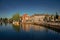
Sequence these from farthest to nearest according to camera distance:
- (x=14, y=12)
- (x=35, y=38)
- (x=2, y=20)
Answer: (x=2, y=20) < (x=14, y=12) < (x=35, y=38)

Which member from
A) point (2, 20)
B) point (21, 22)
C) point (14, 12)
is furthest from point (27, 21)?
point (2, 20)

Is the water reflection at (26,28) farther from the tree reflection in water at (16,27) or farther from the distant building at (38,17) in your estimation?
the distant building at (38,17)

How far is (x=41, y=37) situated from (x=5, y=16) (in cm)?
194

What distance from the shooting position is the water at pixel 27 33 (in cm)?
590

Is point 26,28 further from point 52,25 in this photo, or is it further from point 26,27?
point 52,25

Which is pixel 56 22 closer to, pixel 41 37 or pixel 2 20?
pixel 41 37

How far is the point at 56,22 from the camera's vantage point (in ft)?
20.9

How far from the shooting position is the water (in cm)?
590

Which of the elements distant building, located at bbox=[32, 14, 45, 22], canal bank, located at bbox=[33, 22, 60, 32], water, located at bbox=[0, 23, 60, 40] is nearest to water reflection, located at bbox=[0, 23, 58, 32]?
water, located at bbox=[0, 23, 60, 40]

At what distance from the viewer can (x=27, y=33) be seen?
6.17 meters

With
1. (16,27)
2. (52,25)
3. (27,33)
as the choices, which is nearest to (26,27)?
(27,33)

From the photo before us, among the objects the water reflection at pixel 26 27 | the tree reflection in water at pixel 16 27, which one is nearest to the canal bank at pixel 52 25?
the water reflection at pixel 26 27

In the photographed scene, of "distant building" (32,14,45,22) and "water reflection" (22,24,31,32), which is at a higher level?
"distant building" (32,14,45,22)

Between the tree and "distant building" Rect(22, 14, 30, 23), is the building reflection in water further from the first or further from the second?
the tree
